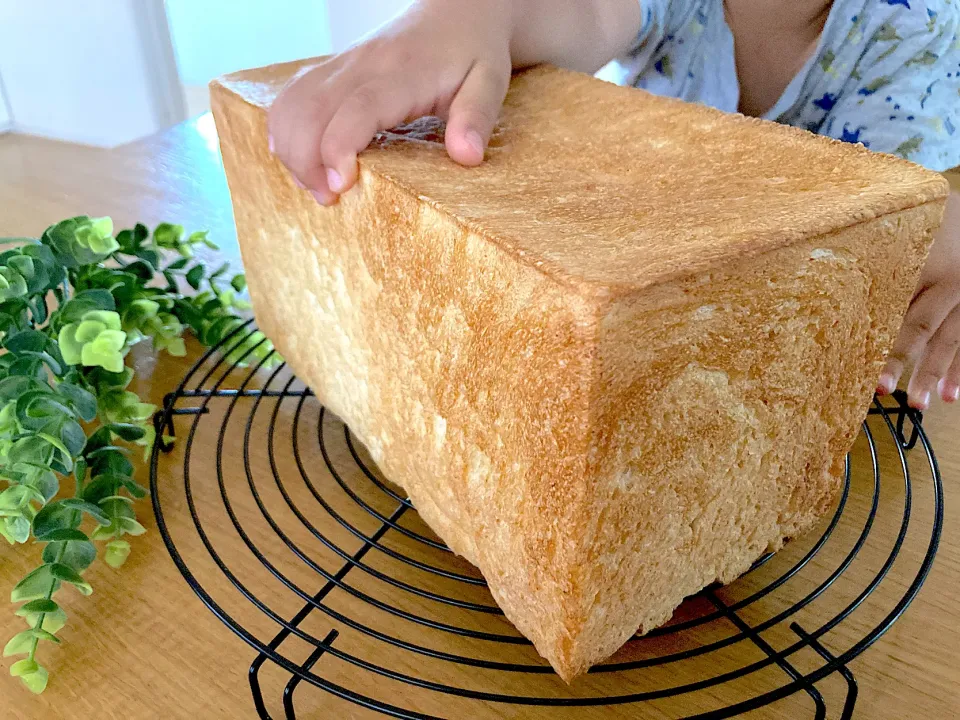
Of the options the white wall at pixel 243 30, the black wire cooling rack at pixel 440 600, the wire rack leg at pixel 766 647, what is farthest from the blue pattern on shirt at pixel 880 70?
the white wall at pixel 243 30

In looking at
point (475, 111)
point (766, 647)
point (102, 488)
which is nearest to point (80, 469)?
point (102, 488)

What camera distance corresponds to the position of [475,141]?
1.89ft

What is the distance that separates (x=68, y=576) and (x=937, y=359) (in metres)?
0.89

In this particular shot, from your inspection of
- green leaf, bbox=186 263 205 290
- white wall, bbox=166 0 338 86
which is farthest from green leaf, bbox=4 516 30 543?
white wall, bbox=166 0 338 86

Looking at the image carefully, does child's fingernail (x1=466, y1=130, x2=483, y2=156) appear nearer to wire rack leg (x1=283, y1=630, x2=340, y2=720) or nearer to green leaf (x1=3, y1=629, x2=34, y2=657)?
wire rack leg (x1=283, y1=630, x2=340, y2=720)

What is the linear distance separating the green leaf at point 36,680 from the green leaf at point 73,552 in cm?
9

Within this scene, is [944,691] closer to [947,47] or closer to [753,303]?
[753,303]

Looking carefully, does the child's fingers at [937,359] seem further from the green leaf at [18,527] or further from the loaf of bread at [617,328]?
the green leaf at [18,527]

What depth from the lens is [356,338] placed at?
27.7 inches

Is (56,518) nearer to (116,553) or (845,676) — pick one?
(116,553)

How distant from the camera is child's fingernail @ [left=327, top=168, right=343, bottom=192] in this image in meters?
0.60

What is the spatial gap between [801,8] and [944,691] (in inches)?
29.9

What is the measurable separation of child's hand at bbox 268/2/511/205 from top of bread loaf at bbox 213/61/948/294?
0.8 inches

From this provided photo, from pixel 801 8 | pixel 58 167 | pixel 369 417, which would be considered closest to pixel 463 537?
pixel 369 417
